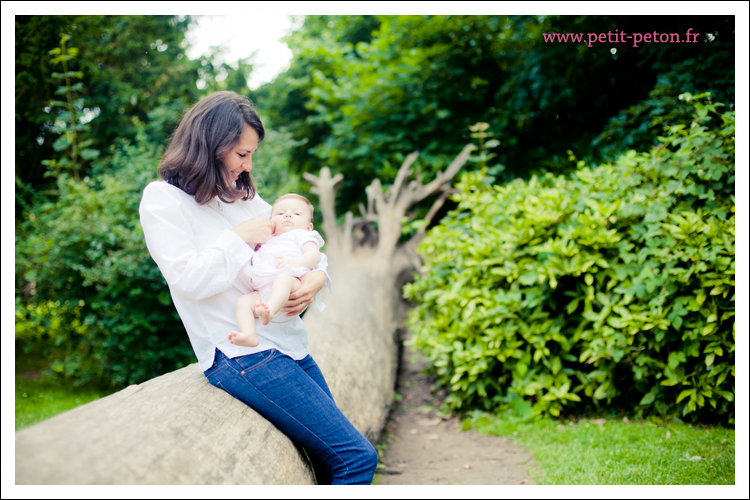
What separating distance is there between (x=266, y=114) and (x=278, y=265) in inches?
338

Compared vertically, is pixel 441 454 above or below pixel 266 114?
below

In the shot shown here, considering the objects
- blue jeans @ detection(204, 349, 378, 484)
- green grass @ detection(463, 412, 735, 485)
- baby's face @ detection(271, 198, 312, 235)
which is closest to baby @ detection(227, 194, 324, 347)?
baby's face @ detection(271, 198, 312, 235)

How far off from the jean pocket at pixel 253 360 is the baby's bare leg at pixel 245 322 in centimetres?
7

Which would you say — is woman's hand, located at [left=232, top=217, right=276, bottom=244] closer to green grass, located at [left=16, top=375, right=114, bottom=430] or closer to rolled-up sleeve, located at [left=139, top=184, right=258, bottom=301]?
rolled-up sleeve, located at [left=139, top=184, right=258, bottom=301]

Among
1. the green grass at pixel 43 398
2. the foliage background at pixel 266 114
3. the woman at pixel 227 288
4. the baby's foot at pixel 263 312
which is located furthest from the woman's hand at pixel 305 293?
the green grass at pixel 43 398

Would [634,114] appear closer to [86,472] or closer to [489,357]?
[489,357]

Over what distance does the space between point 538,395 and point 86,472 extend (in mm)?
3088

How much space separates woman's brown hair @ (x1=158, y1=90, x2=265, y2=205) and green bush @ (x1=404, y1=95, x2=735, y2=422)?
2375mm

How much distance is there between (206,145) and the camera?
5.86 ft

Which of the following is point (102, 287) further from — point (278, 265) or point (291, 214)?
point (278, 265)

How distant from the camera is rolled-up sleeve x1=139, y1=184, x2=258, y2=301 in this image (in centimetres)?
157

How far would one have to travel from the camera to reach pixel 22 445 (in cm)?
118

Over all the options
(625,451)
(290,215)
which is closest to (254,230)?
(290,215)

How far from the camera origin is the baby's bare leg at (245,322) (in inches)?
64.4
